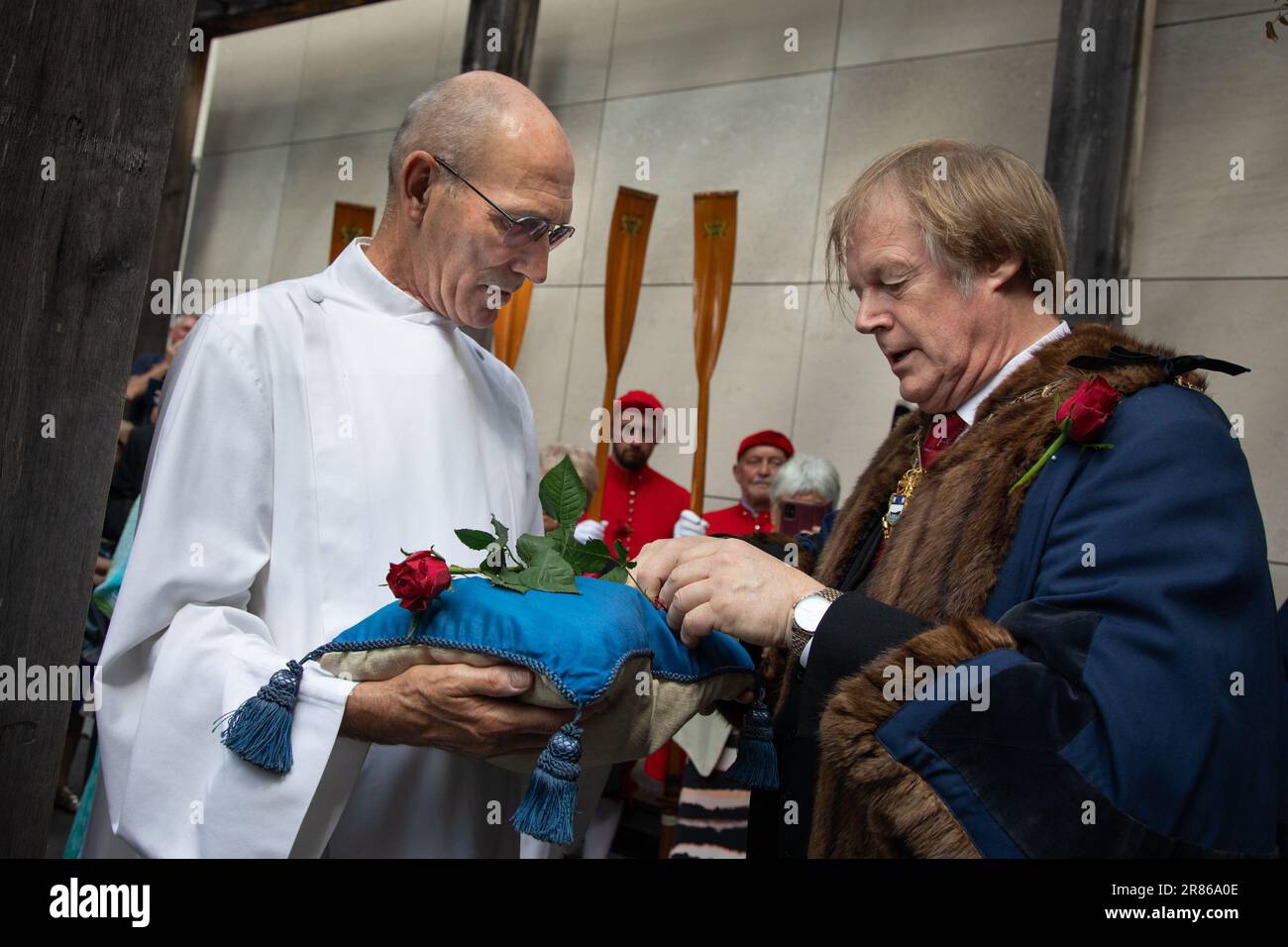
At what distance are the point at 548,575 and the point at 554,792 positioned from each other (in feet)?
0.93

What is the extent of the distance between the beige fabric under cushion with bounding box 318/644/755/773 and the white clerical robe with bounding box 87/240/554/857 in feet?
0.16

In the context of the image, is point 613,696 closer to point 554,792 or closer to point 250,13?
point 554,792

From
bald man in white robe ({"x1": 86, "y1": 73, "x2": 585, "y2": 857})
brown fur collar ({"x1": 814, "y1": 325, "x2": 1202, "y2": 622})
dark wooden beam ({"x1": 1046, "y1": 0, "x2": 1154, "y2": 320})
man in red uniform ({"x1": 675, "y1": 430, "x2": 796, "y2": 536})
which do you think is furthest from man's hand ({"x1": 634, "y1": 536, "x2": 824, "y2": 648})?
man in red uniform ({"x1": 675, "y1": 430, "x2": 796, "y2": 536})

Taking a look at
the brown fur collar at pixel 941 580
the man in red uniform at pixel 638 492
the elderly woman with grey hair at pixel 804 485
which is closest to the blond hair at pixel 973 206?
the brown fur collar at pixel 941 580

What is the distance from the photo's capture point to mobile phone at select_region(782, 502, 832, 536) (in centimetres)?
429

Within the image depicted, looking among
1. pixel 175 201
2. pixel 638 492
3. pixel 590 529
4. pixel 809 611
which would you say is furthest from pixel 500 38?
pixel 809 611

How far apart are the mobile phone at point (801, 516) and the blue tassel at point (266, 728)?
295cm

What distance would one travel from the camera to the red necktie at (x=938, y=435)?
6.14ft

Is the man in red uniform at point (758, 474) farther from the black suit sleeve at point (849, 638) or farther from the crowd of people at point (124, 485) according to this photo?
the black suit sleeve at point (849, 638)

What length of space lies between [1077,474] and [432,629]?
829 millimetres

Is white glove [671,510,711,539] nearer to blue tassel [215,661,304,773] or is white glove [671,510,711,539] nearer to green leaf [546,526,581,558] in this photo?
green leaf [546,526,581,558]

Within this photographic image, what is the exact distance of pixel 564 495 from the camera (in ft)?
5.31
